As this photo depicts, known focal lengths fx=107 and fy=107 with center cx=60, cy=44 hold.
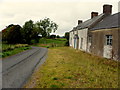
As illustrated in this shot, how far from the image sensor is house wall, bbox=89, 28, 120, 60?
12.2 metres

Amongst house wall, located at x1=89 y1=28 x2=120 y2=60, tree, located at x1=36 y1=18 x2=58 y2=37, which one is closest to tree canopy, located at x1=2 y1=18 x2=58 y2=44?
tree, located at x1=36 y1=18 x2=58 y2=37

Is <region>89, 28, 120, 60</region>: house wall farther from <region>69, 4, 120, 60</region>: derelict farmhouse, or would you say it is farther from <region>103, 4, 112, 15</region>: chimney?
<region>103, 4, 112, 15</region>: chimney

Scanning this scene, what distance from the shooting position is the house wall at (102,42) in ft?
40.1

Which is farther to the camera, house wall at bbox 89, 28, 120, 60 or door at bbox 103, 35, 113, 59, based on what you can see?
door at bbox 103, 35, 113, 59

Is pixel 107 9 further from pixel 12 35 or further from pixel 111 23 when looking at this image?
pixel 12 35

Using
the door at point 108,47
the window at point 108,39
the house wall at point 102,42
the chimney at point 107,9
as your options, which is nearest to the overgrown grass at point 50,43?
the house wall at point 102,42

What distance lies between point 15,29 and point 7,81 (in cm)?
3296

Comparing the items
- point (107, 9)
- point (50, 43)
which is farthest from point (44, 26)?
point (107, 9)

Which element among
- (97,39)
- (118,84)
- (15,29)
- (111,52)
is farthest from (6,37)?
(118,84)

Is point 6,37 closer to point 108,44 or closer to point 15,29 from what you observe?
point 15,29

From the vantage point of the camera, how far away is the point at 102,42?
14.9 meters

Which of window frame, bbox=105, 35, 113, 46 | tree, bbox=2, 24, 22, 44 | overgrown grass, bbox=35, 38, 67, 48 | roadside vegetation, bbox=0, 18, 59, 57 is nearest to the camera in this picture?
window frame, bbox=105, 35, 113, 46

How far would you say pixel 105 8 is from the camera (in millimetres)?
20234

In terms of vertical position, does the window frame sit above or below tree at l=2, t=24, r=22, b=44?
below
